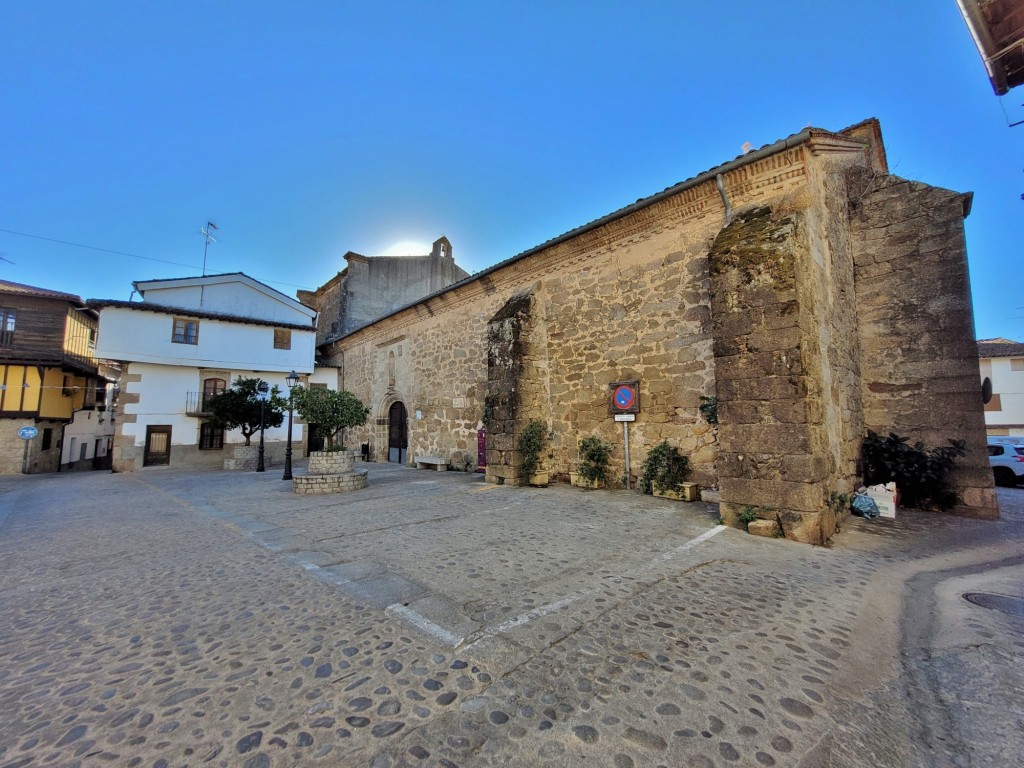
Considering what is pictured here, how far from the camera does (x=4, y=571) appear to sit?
389 cm

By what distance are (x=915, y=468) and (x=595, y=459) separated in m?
4.79

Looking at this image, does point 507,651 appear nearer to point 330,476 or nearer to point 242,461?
point 330,476

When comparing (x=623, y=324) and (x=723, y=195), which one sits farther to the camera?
(x=623, y=324)

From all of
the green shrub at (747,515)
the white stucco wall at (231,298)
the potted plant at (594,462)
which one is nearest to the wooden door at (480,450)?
the potted plant at (594,462)

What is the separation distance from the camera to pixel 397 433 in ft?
49.4

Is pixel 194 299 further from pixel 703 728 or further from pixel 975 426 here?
pixel 975 426

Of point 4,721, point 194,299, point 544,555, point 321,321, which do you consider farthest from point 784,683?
point 321,321

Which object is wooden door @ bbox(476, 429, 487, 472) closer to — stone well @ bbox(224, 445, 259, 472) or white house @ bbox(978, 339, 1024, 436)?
stone well @ bbox(224, 445, 259, 472)

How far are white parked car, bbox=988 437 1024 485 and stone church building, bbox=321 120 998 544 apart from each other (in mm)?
7053

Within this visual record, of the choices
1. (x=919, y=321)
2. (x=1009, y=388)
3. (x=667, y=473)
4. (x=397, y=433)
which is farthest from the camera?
(x=1009, y=388)

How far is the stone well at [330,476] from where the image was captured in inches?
330

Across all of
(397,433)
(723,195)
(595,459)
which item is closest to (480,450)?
(595,459)

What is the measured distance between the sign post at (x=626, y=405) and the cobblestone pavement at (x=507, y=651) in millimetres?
2799

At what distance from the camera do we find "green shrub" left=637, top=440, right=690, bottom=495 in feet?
22.2
